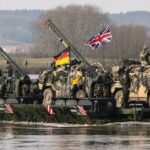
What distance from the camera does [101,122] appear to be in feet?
148

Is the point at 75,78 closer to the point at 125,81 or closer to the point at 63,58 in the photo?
the point at 63,58

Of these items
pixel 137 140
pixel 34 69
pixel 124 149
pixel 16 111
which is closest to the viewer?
pixel 124 149

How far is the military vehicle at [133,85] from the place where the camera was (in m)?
50.3

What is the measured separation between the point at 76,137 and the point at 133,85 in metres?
14.0

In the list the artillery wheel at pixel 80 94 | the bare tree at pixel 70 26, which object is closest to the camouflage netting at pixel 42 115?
the artillery wheel at pixel 80 94

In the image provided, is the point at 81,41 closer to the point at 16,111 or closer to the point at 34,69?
the point at 34,69

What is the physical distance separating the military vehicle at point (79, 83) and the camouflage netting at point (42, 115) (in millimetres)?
2801

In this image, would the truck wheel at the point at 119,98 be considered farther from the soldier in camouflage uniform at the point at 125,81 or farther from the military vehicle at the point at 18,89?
the military vehicle at the point at 18,89

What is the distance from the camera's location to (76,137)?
37.4 metres

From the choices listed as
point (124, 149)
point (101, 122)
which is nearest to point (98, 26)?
point (101, 122)

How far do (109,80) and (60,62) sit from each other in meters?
7.00

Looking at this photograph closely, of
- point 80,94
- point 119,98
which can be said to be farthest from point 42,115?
point 119,98

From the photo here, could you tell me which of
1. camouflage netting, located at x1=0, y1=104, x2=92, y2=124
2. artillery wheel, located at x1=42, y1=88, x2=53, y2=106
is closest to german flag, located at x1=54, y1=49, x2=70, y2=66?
artillery wheel, located at x1=42, y1=88, x2=53, y2=106

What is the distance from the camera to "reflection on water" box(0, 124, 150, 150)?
3350 centimetres
